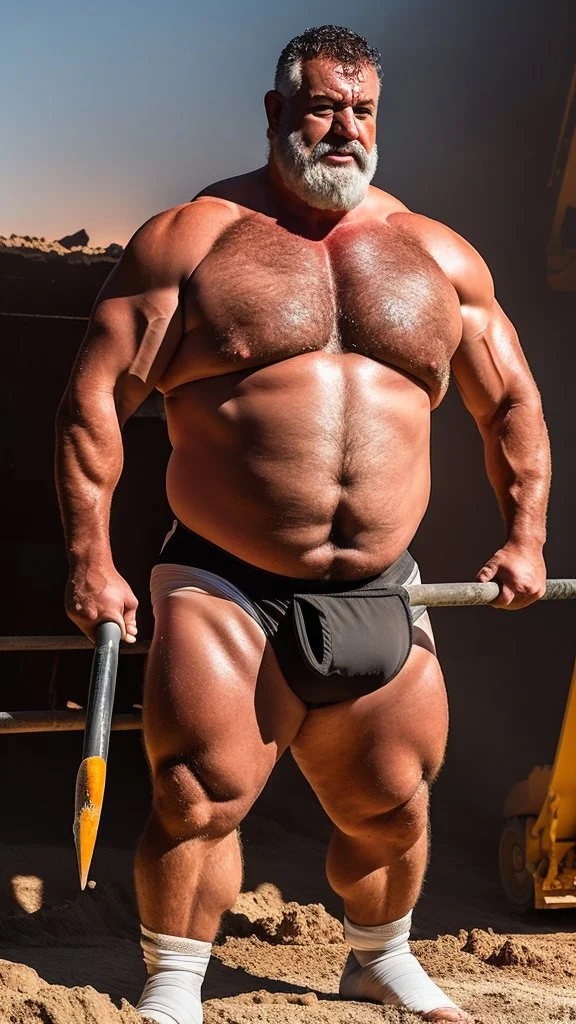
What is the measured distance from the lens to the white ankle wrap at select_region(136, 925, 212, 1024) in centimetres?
248

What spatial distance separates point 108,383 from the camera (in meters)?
2.62

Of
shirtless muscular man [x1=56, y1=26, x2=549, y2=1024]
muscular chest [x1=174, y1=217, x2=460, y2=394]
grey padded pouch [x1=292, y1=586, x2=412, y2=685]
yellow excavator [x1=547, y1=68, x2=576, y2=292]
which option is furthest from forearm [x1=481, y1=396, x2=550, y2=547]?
yellow excavator [x1=547, y1=68, x2=576, y2=292]

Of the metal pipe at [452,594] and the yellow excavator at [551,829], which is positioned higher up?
the metal pipe at [452,594]

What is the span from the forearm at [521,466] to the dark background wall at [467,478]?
1827 millimetres

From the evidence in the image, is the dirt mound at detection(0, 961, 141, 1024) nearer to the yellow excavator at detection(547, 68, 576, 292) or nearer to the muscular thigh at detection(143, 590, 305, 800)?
the muscular thigh at detection(143, 590, 305, 800)

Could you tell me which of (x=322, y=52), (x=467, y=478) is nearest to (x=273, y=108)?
(x=322, y=52)

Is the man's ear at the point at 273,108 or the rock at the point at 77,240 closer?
the man's ear at the point at 273,108

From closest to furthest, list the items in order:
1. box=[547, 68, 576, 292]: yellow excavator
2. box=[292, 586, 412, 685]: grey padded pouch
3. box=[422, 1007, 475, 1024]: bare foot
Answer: box=[292, 586, 412, 685]: grey padded pouch
box=[422, 1007, 475, 1024]: bare foot
box=[547, 68, 576, 292]: yellow excavator

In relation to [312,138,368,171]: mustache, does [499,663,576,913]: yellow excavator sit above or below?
below

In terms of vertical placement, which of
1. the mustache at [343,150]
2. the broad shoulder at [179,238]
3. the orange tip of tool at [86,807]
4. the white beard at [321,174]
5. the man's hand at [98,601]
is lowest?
the orange tip of tool at [86,807]

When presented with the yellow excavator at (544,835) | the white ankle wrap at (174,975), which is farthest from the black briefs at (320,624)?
the yellow excavator at (544,835)

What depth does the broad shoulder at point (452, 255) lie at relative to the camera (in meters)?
2.85

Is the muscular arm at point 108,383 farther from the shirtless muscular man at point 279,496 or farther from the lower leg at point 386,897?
the lower leg at point 386,897

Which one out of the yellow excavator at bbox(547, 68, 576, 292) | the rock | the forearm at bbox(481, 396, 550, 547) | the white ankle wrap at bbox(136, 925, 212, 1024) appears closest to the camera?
the white ankle wrap at bbox(136, 925, 212, 1024)
